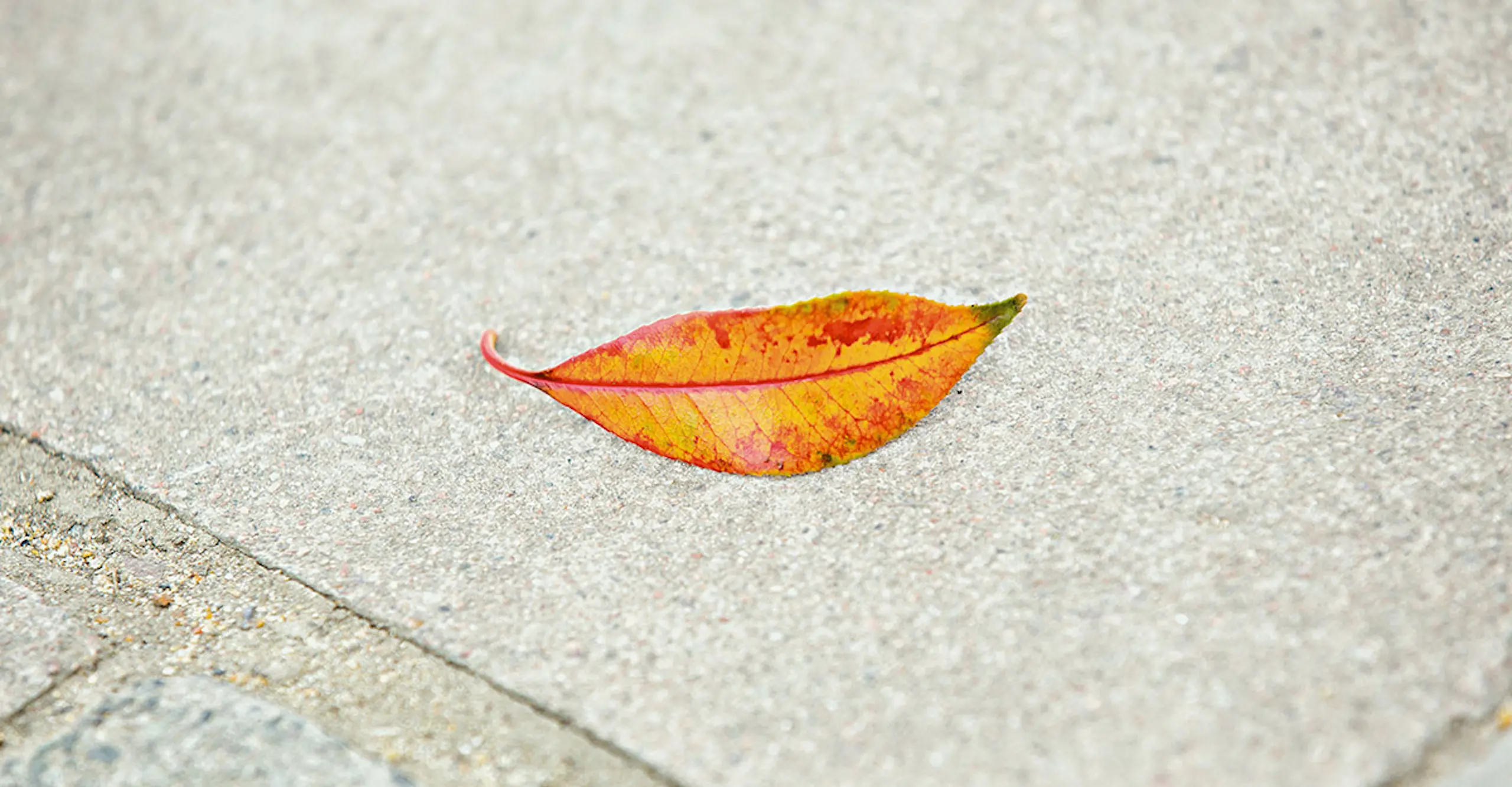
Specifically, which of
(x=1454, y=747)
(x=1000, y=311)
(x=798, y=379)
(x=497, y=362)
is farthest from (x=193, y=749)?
(x=1454, y=747)

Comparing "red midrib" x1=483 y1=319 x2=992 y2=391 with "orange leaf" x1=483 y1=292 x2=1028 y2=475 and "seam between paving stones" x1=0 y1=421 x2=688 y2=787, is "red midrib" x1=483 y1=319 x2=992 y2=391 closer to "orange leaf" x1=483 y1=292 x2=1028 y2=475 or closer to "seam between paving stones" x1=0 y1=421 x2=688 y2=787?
"orange leaf" x1=483 y1=292 x2=1028 y2=475

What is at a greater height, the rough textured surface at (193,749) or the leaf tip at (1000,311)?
the leaf tip at (1000,311)

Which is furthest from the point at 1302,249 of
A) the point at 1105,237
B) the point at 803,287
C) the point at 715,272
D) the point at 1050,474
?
the point at 715,272

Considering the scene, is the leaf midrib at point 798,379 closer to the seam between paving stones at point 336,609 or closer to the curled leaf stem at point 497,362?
the curled leaf stem at point 497,362

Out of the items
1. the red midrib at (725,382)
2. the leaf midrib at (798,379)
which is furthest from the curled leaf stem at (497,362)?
the leaf midrib at (798,379)

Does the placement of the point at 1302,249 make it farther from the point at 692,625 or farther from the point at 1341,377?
the point at 692,625

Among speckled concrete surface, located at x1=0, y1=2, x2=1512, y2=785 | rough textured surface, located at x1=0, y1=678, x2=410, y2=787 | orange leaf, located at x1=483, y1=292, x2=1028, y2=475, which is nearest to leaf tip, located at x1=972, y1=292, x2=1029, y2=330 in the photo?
orange leaf, located at x1=483, y1=292, x2=1028, y2=475

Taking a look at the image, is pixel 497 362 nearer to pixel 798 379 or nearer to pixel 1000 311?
pixel 798 379

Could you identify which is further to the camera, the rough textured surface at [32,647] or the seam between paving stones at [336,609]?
the rough textured surface at [32,647]
